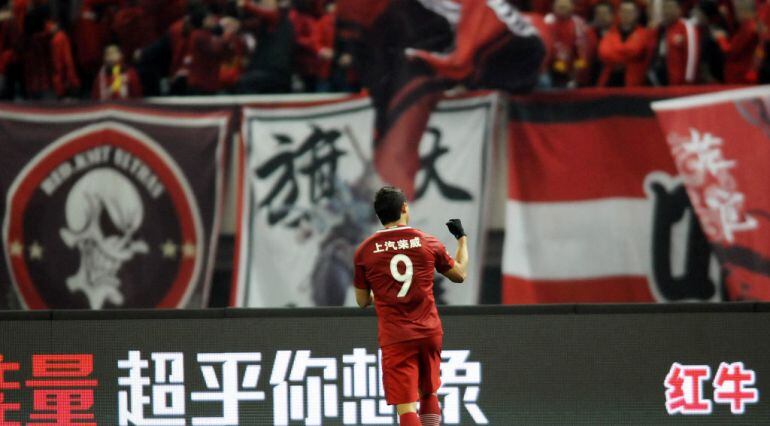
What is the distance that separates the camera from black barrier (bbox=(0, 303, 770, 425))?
26.3 ft

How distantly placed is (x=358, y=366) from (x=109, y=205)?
6.14m

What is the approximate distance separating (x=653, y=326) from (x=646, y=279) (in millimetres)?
4558

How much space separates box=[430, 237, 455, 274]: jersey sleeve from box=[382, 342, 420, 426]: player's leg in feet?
1.42

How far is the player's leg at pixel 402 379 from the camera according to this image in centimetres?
689

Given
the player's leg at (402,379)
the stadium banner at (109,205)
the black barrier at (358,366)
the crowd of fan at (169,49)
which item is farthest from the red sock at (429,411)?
the stadium banner at (109,205)

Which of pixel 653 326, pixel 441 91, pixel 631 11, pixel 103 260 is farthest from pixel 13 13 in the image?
pixel 653 326

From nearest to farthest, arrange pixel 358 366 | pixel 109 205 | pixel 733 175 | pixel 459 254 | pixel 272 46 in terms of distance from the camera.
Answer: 1. pixel 459 254
2. pixel 358 366
3. pixel 733 175
4. pixel 272 46
5. pixel 109 205

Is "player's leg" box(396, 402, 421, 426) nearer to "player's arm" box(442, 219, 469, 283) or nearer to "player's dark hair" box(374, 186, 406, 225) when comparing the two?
"player's arm" box(442, 219, 469, 283)

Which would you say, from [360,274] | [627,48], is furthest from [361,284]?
[627,48]

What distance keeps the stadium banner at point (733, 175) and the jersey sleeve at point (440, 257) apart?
5613mm

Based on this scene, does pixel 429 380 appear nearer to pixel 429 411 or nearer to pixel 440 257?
pixel 429 411

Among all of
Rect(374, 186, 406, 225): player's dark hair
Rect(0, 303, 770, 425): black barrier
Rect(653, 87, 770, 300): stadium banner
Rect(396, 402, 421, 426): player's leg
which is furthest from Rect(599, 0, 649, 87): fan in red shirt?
Rect(396, 402, 421, 426): player's leg

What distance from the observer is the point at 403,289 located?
6.91 m

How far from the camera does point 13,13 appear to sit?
A: 566 inches
